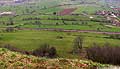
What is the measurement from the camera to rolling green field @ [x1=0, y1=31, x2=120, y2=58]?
72.9 metres

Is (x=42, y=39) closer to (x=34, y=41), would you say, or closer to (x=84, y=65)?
(x=34, y=41)

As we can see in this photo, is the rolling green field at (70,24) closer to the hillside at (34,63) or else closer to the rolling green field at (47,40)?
the rolling green field at (47,40)

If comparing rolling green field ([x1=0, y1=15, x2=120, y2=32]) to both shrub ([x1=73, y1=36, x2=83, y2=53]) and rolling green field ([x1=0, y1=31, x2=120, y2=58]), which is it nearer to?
rolling green field ([x1=0, y1=31, x2=120, y2=58])

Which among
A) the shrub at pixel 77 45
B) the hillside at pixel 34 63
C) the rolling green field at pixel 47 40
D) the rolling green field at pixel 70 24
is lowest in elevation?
the rolling green field at pixel 70 24

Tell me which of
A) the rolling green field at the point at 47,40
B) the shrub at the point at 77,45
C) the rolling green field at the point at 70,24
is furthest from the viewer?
the rolling green field at the point at 70,24

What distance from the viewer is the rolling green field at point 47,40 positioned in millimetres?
72938

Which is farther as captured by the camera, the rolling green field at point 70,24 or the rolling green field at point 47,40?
the rolling green field at point 70,24

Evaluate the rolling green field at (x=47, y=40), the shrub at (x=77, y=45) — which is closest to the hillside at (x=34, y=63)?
the shrub at (x=77, y=45)

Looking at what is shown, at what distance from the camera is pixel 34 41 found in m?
80.0

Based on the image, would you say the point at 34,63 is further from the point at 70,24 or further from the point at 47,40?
the point at 70,24

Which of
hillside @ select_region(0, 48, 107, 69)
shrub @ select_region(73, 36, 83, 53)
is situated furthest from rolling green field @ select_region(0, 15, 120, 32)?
hillside @ select_region(0, 48, 107, 69)

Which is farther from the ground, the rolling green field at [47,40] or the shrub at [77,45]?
the shrub at [77,45]

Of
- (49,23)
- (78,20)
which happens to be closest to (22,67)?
(49,23)

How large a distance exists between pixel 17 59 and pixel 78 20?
9982 cm
